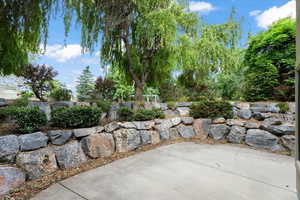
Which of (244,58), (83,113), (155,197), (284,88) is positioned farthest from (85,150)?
(244,58)

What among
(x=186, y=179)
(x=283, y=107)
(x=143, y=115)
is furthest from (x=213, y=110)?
(x=186, y=179)

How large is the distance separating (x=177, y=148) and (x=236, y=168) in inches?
54.0

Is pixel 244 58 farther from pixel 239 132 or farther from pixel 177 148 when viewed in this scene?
pixel 177 148

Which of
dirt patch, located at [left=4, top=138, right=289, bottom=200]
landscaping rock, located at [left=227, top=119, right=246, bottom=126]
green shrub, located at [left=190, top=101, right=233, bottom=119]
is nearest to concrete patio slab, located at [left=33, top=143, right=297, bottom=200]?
dirt patch, located at [left=4, top=138, right=289, bottom=200]

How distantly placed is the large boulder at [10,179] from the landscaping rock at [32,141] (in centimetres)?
30

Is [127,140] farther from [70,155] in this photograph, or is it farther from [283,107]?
[283,107]

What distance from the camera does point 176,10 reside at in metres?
5.07

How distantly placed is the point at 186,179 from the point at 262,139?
9.07 ft

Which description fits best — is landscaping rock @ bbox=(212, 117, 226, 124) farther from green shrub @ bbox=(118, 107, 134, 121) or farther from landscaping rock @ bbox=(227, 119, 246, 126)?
green shrub @ bbox=(118, 107, 134, 121)

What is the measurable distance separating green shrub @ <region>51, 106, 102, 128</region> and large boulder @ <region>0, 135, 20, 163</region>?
0.73 m

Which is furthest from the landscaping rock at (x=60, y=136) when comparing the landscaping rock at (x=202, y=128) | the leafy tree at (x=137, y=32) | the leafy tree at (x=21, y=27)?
the landscaping rock at (x=202, y=128)

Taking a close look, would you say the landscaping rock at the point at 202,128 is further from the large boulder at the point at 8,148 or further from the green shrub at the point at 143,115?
the large boulder at the point at 8,148

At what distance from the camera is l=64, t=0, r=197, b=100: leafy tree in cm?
423

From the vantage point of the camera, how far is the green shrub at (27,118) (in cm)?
245
